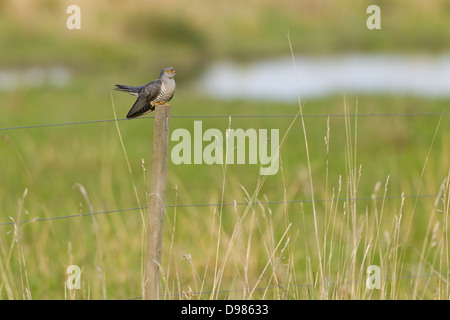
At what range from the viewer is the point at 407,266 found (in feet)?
22.1

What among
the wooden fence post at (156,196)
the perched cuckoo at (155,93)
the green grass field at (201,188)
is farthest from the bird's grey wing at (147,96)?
the green grass field at (201,188)

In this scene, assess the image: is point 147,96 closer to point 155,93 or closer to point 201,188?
point 155,93

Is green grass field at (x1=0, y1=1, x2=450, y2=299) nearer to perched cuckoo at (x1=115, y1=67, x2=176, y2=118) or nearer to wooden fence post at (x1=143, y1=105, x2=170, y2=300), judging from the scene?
wooden fence post at (x1=143, y1=105, x2=170, y2=300)

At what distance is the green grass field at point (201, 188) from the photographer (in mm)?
3775

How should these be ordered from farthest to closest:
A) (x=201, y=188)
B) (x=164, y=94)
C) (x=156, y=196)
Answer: (x=201, y=188), (x=164, y=94), (x=156, y=196)

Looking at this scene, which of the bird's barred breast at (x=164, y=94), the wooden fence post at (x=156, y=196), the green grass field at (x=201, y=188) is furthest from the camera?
the green grass field at (x=201, y=188)

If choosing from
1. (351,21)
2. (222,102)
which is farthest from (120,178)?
(351,21)

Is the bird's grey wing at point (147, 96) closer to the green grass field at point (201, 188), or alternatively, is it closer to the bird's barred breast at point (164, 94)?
the bird's barred breast at point (164, 94)

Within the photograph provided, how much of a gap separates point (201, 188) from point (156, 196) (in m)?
6.64

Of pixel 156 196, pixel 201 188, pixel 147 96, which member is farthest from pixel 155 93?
pixel 201 188

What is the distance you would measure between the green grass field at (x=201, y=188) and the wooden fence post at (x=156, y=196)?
0.28 feet

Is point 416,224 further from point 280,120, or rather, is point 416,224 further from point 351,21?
point 351,21

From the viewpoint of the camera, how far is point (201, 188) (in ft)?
32.2
